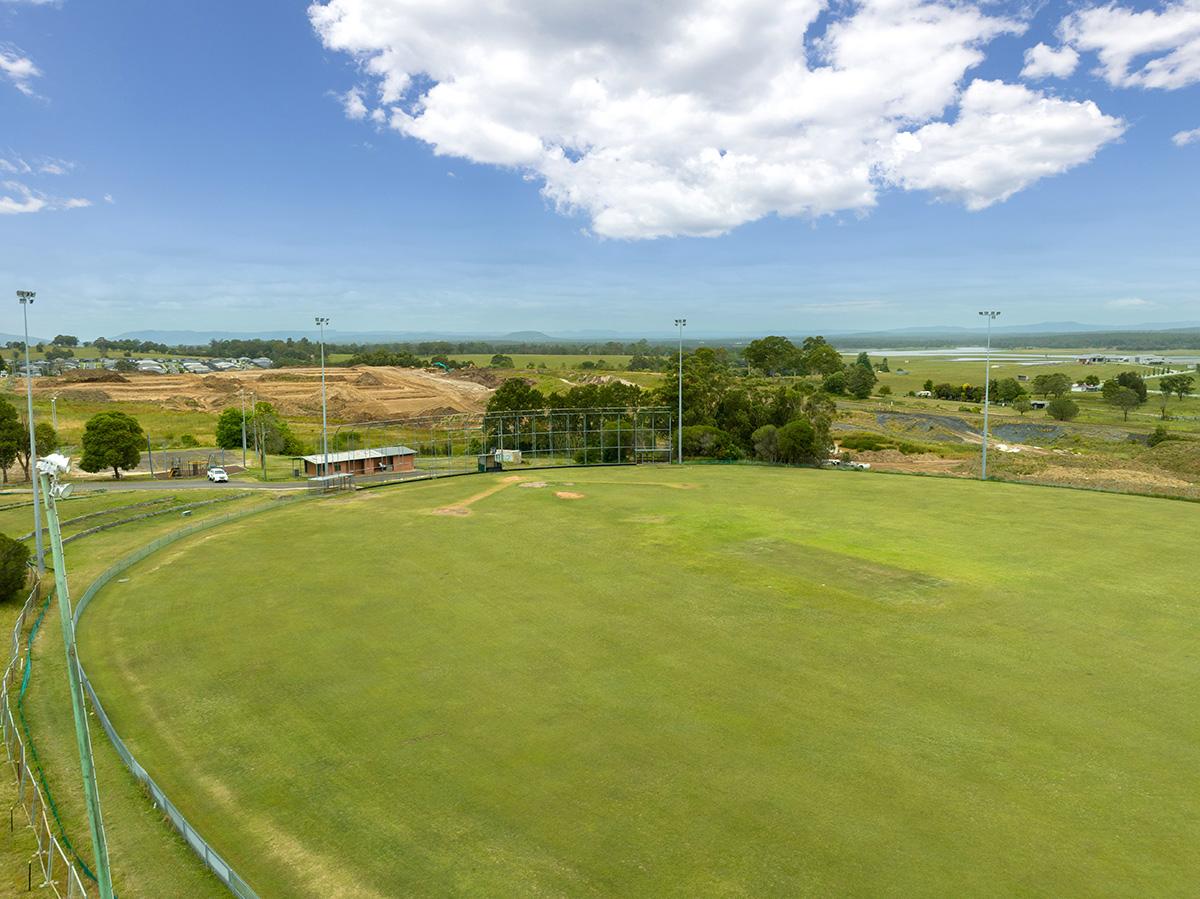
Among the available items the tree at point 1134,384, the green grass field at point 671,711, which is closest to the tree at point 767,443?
the green grass field at point 671,711

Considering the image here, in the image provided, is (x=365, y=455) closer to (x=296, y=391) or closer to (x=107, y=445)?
(x=107, y=445)

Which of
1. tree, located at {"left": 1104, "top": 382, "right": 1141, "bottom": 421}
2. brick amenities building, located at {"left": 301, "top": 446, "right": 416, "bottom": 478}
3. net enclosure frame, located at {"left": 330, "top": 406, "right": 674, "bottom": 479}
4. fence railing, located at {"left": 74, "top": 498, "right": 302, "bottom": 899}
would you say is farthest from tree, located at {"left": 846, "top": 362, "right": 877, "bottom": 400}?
fence railing, located at {"left": 74, "top": 498, "right": 302, "bottom": 899}

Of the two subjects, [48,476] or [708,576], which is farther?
[708,576]

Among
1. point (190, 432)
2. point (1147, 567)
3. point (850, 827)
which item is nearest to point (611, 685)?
point (850, 827)

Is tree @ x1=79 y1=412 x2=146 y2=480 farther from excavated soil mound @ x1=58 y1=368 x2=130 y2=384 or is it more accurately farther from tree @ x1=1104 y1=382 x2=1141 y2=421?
tree @ x1=1104 y1=382 x2=1141 y2=421

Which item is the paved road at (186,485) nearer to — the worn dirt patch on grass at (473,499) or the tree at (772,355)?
the worn dirt patch on grass at (473,499)

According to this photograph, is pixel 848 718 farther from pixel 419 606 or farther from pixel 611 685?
pixel 419 606

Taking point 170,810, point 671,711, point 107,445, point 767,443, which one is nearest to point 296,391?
point 107,445
